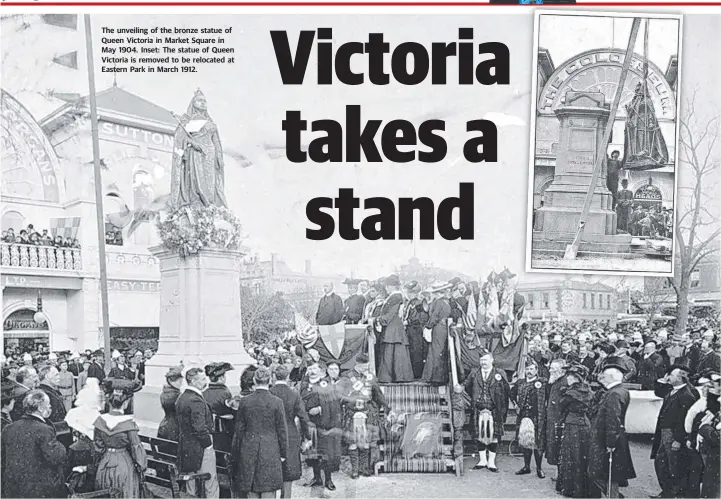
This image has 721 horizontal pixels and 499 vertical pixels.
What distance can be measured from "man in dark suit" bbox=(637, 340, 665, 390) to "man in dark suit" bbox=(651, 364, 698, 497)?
8.5 inches

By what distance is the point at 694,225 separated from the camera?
5777 millimetres

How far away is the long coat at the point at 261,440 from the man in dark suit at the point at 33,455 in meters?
1.29

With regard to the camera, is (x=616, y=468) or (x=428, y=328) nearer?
(x=616, y=468)

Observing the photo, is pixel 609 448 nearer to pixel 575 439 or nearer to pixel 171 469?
pixel 575 439

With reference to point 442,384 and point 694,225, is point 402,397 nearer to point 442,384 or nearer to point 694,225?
point 442,384

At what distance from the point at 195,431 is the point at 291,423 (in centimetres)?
75

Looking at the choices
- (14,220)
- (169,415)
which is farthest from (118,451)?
(14,220)

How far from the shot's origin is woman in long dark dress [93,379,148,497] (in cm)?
508

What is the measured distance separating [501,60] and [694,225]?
208 cm

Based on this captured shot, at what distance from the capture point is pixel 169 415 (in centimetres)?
549

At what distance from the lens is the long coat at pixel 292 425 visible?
215 inches

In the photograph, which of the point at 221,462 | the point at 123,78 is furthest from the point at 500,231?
the point at 123,78

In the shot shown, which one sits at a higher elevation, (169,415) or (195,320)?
(195,320)

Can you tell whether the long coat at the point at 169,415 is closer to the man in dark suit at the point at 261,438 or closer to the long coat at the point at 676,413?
the man in dark suit at the point at 261,438
